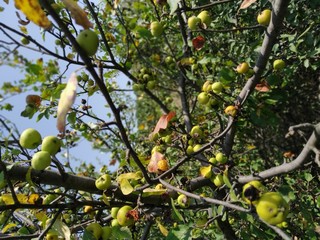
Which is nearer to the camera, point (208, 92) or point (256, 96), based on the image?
point (208, 92)

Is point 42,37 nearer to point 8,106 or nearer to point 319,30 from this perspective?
point 8,106

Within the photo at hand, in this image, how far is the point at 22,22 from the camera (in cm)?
203

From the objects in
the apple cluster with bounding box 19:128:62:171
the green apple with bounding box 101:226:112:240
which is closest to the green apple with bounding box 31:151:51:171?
the apple cluster with bounding box 19:128:62:171

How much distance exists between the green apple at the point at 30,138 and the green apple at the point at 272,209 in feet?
3.62

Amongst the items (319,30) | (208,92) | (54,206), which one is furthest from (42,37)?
(319,30)

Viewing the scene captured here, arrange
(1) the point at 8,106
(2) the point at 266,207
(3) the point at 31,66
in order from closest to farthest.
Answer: (2) the point at 266,207
(3) the point at 31,66
(1) the point at 8,106

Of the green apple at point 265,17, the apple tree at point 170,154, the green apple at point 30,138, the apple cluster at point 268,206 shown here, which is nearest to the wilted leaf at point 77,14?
the apple tree at point 170,154

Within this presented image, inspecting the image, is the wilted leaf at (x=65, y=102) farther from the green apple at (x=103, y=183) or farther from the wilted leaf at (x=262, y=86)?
the wilted leaf at (x=262, y=86)

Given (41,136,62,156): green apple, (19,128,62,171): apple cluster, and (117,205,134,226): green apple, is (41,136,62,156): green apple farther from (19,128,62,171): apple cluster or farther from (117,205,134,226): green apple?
(117,205,134,226): green apple

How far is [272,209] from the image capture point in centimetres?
114

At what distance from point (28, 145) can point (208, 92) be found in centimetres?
127

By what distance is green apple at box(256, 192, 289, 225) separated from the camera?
114 centimetres

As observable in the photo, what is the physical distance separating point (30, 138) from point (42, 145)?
3.5 inches

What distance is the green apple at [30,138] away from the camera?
1612mm
